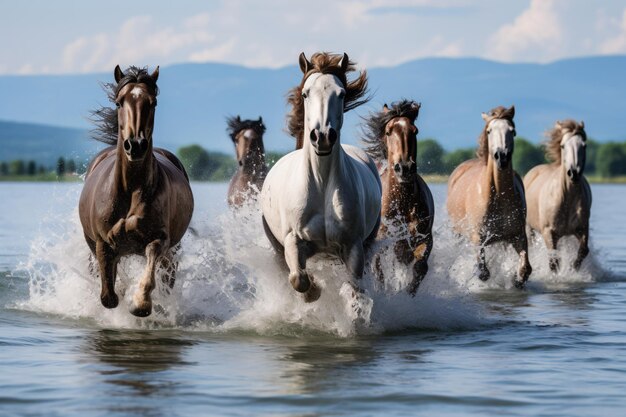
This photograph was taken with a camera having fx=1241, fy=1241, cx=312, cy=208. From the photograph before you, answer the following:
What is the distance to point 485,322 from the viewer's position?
441 inches

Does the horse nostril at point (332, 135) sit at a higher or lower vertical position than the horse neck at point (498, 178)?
higher

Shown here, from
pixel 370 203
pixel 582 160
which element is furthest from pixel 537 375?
pixel 582 160

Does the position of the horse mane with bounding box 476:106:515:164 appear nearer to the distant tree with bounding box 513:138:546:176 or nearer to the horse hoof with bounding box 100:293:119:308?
the horse hoof with bounding box 100:293:119:308

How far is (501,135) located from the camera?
13969mm

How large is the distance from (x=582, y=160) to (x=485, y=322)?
6.01m

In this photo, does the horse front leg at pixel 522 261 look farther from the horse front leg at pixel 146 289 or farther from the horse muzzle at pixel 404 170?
the horse front leg at pixel 146 289

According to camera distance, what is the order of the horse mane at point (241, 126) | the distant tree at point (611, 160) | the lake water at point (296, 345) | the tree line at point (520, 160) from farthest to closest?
the distant tree at point (611, 160) < the tree line at point (520, 160) < the horse mane at point (241, 126) < the lake water at point (296, 345)

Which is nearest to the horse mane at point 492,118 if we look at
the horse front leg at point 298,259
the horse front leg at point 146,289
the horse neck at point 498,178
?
the horse neck at point 498,178

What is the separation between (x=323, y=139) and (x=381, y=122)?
3.08m

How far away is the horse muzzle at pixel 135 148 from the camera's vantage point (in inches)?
370

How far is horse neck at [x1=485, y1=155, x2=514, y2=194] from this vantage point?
1466 cm

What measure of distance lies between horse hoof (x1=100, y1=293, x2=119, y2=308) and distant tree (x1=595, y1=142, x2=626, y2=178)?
10256 centimetres

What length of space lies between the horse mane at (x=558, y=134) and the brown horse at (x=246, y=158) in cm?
402

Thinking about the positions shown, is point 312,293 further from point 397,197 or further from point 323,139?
point 397,197
